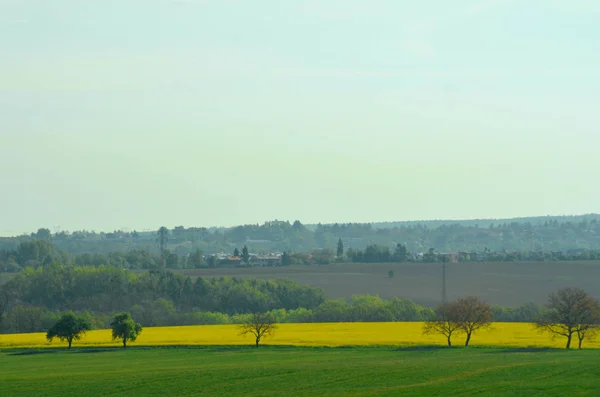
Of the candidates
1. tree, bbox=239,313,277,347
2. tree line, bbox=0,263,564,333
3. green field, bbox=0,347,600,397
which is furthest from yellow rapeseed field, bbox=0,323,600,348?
tree line, bbox=0,263,564,333

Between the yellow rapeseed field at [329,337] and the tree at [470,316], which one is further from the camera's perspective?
the tree at [470,316]

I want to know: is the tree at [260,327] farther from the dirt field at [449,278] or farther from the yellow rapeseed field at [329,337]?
the dirt field at [449,278]

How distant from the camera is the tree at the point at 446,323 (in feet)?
255

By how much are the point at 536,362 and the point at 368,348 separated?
15026mm

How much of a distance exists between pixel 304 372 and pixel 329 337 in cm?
2233

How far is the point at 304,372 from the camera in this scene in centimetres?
5966

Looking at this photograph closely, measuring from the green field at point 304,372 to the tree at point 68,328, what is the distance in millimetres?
4316

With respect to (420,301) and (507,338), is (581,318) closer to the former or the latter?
(507,338)

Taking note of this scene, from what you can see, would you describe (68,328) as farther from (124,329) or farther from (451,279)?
(451,279)

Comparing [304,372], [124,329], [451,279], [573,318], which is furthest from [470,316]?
[451,279]

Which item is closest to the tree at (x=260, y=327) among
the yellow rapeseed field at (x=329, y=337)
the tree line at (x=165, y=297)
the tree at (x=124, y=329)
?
the yellow rapeseed field at (x=329, y=337)

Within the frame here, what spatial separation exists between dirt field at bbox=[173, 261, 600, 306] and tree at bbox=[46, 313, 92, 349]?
56909 mm

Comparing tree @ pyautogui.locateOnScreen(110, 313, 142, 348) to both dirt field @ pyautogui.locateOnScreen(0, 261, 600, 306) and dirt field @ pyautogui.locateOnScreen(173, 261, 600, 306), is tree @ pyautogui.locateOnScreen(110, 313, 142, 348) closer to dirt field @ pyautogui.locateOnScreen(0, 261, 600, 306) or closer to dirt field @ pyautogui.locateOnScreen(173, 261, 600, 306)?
dirt field @ pyautogui.locateOnScreen(0, 261, 600, 306)

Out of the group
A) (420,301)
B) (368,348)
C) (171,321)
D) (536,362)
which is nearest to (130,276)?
(171,321)
